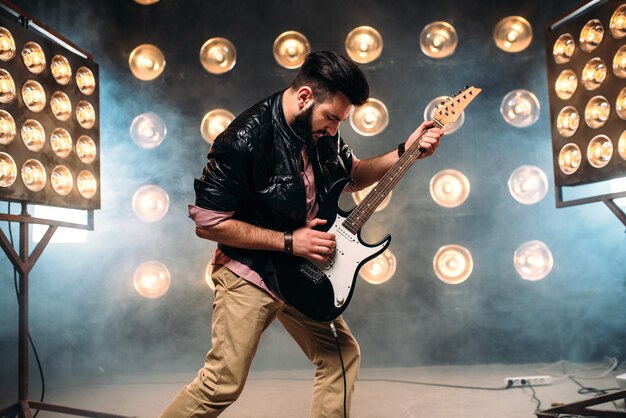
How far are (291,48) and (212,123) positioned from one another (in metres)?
0.82

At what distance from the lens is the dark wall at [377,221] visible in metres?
4.28

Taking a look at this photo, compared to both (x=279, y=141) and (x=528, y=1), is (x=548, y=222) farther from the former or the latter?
(x=279, y=141)

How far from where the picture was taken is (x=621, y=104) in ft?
8.99

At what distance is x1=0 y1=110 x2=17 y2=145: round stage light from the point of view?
2725 millimetres

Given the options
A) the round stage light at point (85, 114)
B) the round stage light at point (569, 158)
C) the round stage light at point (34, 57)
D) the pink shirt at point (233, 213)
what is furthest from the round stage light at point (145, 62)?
the round stage light at point (569, 158)

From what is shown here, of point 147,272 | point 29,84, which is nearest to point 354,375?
point 29,84

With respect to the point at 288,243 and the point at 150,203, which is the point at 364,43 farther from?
the point at 288,243

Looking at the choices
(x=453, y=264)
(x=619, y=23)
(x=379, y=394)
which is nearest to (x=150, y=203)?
(x=379, y=394)

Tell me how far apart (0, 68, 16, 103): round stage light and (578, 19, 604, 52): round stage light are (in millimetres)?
2739

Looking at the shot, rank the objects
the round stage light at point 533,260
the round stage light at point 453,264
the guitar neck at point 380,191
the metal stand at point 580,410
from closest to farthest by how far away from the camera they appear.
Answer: the guitar neck at point 380,191 < the metal stand at point 580,410 < the round stage light at point 533,260 < the round stage light at point 453,264

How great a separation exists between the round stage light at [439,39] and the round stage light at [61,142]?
103 inches

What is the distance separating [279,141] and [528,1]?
126 inches

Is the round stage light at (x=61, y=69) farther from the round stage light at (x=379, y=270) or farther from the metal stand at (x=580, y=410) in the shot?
the metal stand at (x=580, y=410)

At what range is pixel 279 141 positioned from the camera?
2020mm
